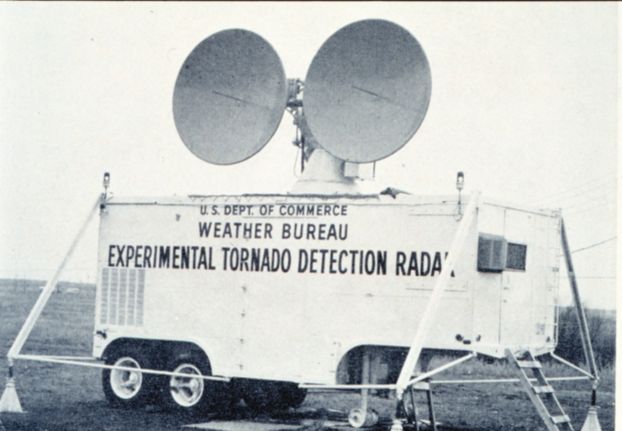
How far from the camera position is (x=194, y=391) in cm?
A: 1323

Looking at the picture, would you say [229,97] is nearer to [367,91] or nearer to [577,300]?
[367,91]

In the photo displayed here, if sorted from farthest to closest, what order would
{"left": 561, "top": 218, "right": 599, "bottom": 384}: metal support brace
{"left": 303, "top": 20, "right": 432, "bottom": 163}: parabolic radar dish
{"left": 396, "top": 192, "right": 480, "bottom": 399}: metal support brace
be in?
{"left": 561, "top": 218, "right": 599, "bottom": 384}: metal support brace < {"left": 303, "top": 20, "right": 432, "bottom": 163}: parabolic radar dish < {"left": 396, "top": 192, "right": 480, "bottom": 399}: metal support brace

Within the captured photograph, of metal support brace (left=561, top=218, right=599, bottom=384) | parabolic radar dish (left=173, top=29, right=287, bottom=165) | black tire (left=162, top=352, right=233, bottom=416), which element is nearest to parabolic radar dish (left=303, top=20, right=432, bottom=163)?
parabolic radar dish (left=173, top=29, right=287, bottom=165)

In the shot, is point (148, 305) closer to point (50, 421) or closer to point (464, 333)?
point (50, 421)

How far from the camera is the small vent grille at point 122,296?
45.2 feet

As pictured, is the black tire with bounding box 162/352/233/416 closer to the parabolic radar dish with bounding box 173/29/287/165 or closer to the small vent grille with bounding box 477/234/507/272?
the parabolic radar dish with bounding box 173/29/287/165

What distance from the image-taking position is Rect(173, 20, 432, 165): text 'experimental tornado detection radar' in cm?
1227

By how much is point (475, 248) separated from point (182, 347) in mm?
4191

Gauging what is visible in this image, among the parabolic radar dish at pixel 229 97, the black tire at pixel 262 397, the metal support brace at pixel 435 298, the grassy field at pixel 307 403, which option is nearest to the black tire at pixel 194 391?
the grassy field at pixel 307 403

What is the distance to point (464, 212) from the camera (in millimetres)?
11648

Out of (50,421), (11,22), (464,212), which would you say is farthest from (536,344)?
A: (11,22)

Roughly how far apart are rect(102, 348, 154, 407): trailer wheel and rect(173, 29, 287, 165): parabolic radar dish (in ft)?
9.23

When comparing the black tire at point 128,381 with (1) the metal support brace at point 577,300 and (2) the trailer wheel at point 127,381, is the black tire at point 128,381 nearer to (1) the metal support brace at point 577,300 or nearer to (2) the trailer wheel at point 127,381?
(2) the trailer wheel at point 127,381

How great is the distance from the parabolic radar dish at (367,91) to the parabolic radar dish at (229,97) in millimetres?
626
